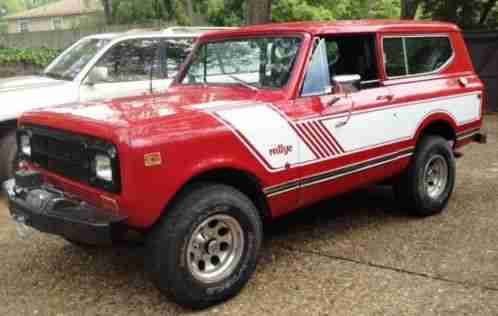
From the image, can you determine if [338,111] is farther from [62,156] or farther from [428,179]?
[62,156]

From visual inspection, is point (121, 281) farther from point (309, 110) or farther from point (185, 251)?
point (309, 110)

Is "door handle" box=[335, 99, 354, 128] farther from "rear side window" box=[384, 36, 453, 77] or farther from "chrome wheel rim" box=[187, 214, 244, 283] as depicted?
"chrome wheel rim" box=[187, 214, 244, 283]

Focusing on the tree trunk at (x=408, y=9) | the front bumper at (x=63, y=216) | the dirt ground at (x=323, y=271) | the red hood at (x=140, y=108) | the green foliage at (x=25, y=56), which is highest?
the tree trunk at (x=408, y=9)

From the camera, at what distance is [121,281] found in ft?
13.7

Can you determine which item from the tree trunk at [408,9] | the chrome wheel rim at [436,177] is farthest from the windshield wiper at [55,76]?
the tree trunk at [408,9]

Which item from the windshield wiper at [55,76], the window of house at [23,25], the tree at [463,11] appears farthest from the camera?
the window of house at [23,25]

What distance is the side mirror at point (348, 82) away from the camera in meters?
4.21

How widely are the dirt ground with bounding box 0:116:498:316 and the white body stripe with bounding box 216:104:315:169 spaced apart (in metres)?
0.89

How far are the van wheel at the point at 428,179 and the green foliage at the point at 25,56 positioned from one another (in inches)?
454

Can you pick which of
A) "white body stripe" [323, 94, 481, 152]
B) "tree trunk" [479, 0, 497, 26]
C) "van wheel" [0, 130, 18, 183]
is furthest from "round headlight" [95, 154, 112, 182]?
"tree trunk" [479, 0, 497, 26]

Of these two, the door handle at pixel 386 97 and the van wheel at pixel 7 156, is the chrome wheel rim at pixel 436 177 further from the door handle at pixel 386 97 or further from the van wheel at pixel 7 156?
the van wheel at pixel 7 156

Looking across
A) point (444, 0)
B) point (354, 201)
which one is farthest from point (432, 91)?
point (444, 0)

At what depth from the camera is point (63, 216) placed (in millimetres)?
3494

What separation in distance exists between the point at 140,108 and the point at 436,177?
10.4ft
